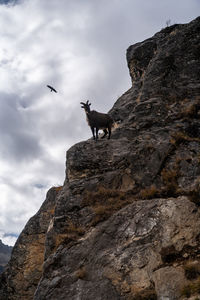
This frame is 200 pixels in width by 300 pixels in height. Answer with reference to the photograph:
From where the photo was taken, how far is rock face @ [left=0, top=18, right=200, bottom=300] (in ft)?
30.7

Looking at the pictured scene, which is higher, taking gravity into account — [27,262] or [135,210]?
[135,210]

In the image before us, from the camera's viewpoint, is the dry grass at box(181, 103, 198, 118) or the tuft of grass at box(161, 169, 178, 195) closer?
the tuft of grass at box(161, 169, 178, 195)

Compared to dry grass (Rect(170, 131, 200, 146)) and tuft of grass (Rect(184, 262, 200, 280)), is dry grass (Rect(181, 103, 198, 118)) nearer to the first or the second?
dry grass (Rect(170, 131, 200, 146))

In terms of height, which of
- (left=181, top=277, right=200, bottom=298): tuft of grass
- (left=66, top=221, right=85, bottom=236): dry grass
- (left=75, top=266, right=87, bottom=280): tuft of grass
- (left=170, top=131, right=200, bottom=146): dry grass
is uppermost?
(left=170, top=131, right=200, bottom=146): dry grass

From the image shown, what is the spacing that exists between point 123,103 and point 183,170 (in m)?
13.8

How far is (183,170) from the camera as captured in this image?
14023mm

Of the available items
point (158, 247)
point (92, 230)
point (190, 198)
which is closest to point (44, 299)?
point (92, 230)

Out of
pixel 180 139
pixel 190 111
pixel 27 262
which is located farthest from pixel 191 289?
pixel 27 262

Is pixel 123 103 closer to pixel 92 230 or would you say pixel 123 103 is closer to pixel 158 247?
pixel 92 230

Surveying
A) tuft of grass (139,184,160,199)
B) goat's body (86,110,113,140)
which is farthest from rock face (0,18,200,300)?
goat's body (86,110,113,140)

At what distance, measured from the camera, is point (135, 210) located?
11.9m

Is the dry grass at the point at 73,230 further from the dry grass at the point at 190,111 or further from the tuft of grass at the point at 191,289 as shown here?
the dry grass at the point at 190,111

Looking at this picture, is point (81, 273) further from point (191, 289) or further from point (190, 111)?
→ point (190, 111)

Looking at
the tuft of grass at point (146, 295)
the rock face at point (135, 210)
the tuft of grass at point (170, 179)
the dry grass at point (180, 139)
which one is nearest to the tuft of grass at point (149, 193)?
the rock face at point (135, 210)
